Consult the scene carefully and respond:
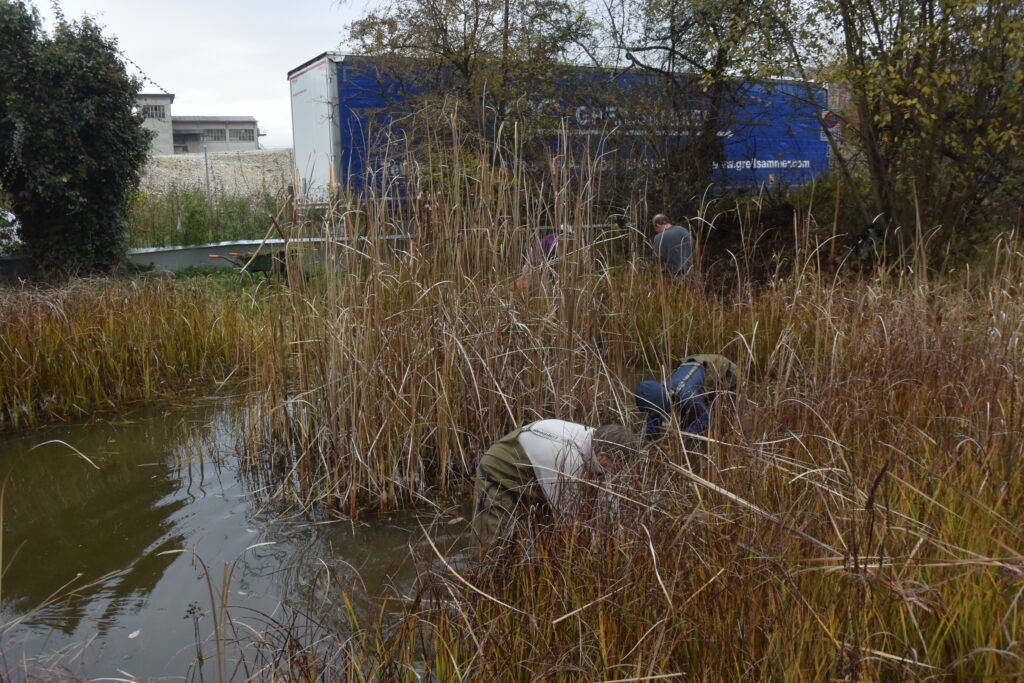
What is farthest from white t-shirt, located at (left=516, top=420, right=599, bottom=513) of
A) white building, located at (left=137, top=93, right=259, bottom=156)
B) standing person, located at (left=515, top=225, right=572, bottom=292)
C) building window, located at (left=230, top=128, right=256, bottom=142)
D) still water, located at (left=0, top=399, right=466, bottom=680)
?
building window, located at (left=230, top=128, right=256, bottom=142)

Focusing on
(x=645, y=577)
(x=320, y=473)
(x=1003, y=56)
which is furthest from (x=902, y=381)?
(x=1003, y=56)

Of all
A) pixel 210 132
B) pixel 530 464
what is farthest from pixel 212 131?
pixel 530 464

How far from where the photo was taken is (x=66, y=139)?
10.4m

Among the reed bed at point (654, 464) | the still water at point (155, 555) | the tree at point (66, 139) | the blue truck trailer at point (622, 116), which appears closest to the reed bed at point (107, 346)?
the still water at point (155, 555)

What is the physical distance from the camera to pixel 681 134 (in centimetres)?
1040

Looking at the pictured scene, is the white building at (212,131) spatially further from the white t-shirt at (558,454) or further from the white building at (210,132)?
the white t-shirt at (558,454)

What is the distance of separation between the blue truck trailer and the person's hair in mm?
7033

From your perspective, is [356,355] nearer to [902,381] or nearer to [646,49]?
[902,381]

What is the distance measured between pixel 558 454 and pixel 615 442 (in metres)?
0.21

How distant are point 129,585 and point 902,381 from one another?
11.0 feet

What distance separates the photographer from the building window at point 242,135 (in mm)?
53281

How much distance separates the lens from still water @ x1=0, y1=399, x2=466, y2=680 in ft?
9.97

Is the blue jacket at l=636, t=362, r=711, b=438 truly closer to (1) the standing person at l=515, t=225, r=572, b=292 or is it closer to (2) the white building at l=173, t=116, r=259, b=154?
(1) the standing person at l=515, t=225, r=572, b=292

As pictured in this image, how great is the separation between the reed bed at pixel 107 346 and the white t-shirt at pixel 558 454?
6.50 ft
